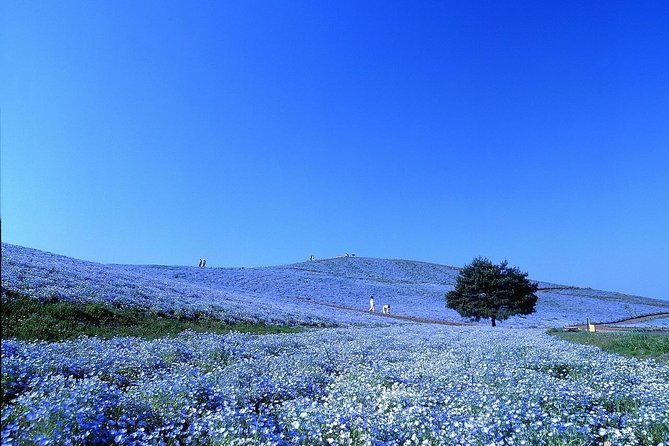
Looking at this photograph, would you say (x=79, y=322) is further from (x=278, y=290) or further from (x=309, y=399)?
(x=278, y=290)

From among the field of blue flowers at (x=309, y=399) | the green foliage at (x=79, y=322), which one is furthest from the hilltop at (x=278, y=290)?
the field of blue flowers at (x=309, y=399)

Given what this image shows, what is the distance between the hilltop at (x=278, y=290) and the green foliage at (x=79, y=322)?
962 millimetres

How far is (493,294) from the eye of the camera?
39.8 m

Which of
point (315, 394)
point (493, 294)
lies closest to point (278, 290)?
point (493, 294)

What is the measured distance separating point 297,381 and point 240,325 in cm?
1211

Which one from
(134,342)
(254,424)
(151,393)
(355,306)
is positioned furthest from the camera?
(355,306)

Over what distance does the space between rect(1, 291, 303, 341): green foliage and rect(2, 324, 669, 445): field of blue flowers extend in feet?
6.30

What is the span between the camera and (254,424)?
594 centimetres

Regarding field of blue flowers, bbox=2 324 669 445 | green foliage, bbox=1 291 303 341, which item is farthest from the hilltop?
field of blue flowers, bbox=2 324 669 445

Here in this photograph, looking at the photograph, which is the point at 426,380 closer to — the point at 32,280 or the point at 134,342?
the point at 134,342

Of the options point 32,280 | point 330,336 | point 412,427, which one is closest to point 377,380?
point 412,427

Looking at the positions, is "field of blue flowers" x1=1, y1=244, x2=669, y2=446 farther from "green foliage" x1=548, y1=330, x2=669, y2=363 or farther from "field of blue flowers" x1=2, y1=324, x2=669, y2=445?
"green foliage" x1=548, y1=330, x2=669, y2=363

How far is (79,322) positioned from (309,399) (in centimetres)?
1074

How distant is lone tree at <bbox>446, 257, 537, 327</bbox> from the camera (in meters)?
39.5
